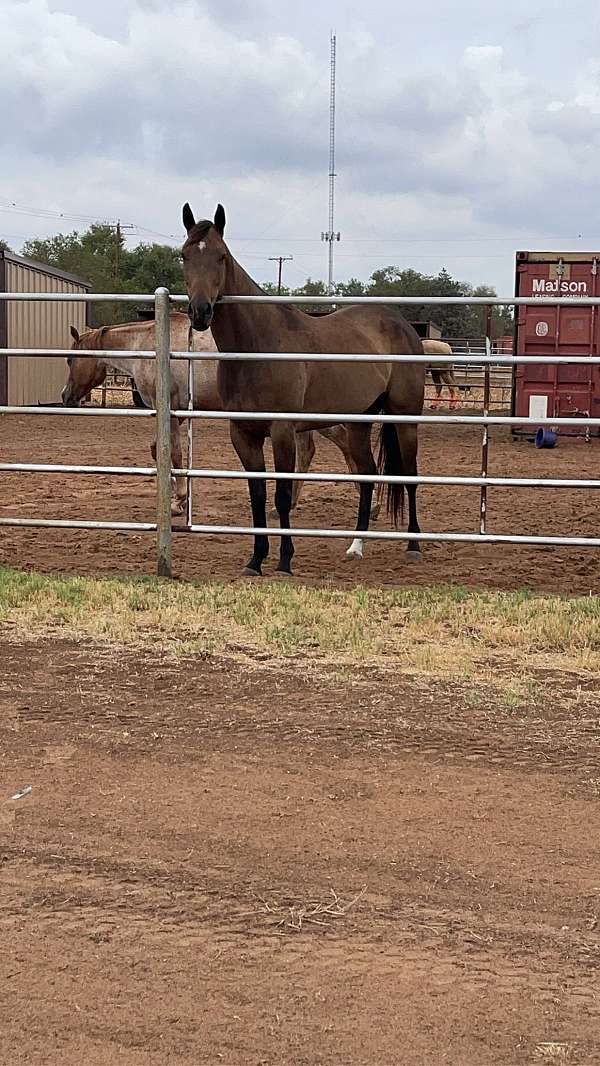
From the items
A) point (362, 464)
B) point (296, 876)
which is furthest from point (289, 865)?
point (362, 464)

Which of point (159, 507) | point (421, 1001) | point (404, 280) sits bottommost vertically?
point (421, 1001)

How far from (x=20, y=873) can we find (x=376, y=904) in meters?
0.92

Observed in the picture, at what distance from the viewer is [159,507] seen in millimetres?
6809

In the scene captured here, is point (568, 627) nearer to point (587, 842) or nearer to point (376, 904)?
point (587, 842)

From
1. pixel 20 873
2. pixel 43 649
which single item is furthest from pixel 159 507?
pixel 20 873

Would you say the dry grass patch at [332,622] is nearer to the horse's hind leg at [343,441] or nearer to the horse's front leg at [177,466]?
the horse's front leg at [177,466]

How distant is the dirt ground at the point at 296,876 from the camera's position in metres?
2.29

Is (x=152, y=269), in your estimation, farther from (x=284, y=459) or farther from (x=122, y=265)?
(x=284, y=459)

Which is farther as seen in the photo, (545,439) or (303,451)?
(545,439)

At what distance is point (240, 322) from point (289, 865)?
4.50 m

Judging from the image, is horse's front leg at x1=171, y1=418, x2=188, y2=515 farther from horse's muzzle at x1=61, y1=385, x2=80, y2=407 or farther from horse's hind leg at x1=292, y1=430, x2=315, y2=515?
horse's muzzle at x1=61, y1=385, x2=80, y2=407

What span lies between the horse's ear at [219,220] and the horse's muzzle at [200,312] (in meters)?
0.49

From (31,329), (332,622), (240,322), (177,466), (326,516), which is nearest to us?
(332,622)

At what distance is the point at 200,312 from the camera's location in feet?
21.4
